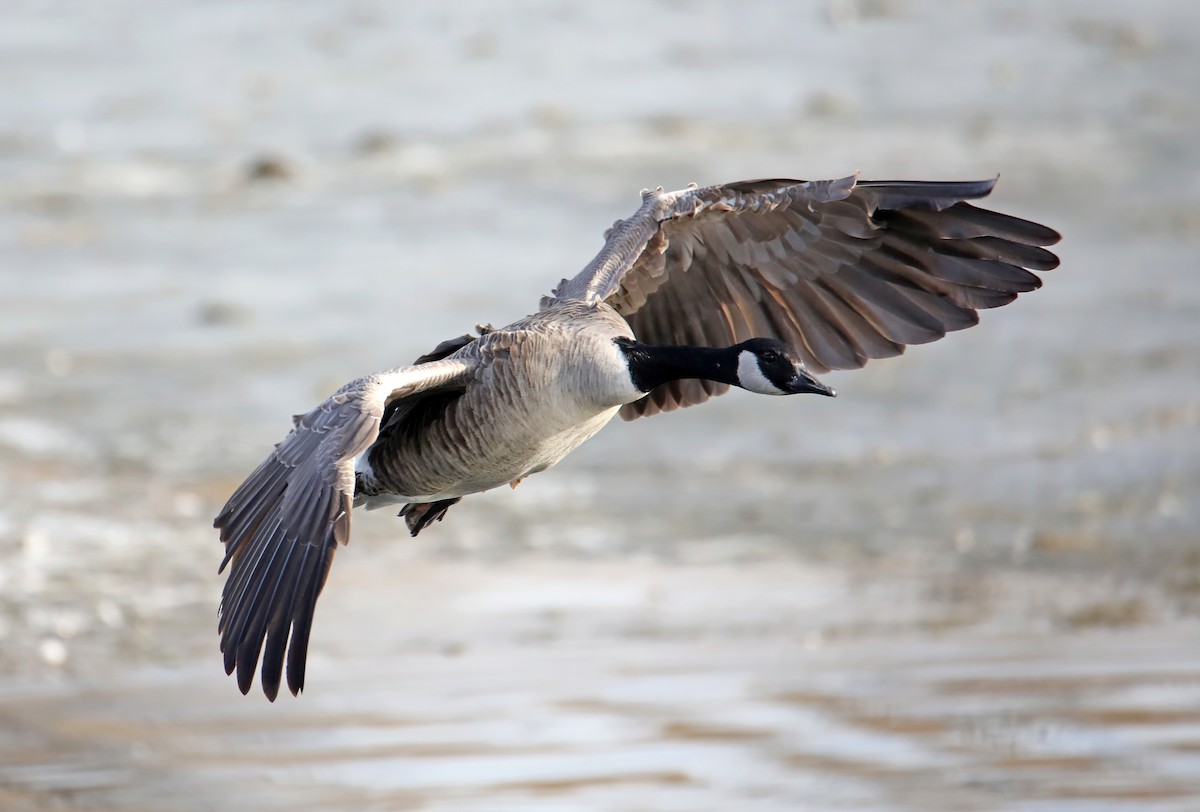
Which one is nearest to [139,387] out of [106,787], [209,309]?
[209,309]

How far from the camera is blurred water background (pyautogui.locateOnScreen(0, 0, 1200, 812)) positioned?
7105 mm

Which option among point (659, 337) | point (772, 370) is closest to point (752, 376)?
point (772, 370)

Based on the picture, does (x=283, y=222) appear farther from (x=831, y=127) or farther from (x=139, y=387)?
(x=831, y=127)

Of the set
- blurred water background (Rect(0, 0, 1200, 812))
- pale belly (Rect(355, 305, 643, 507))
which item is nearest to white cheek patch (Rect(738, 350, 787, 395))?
pale belly (Rect(355, 305, 643, 507))

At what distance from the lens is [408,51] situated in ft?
59.6

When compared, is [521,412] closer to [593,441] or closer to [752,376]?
[752,376]

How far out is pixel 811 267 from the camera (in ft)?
21.1

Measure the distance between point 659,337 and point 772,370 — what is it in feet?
3.31

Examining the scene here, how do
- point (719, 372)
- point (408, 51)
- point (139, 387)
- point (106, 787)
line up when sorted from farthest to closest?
point (408, 51), point (139, 387), point (106, 787), point (719, 372)

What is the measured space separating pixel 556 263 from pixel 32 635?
567cm

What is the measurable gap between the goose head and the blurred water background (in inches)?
60.4

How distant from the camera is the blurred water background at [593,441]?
7.11m

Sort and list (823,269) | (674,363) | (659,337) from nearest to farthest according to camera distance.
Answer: (674,363), (823,269), (659,337)

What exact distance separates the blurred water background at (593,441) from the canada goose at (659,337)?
4.24 feet
